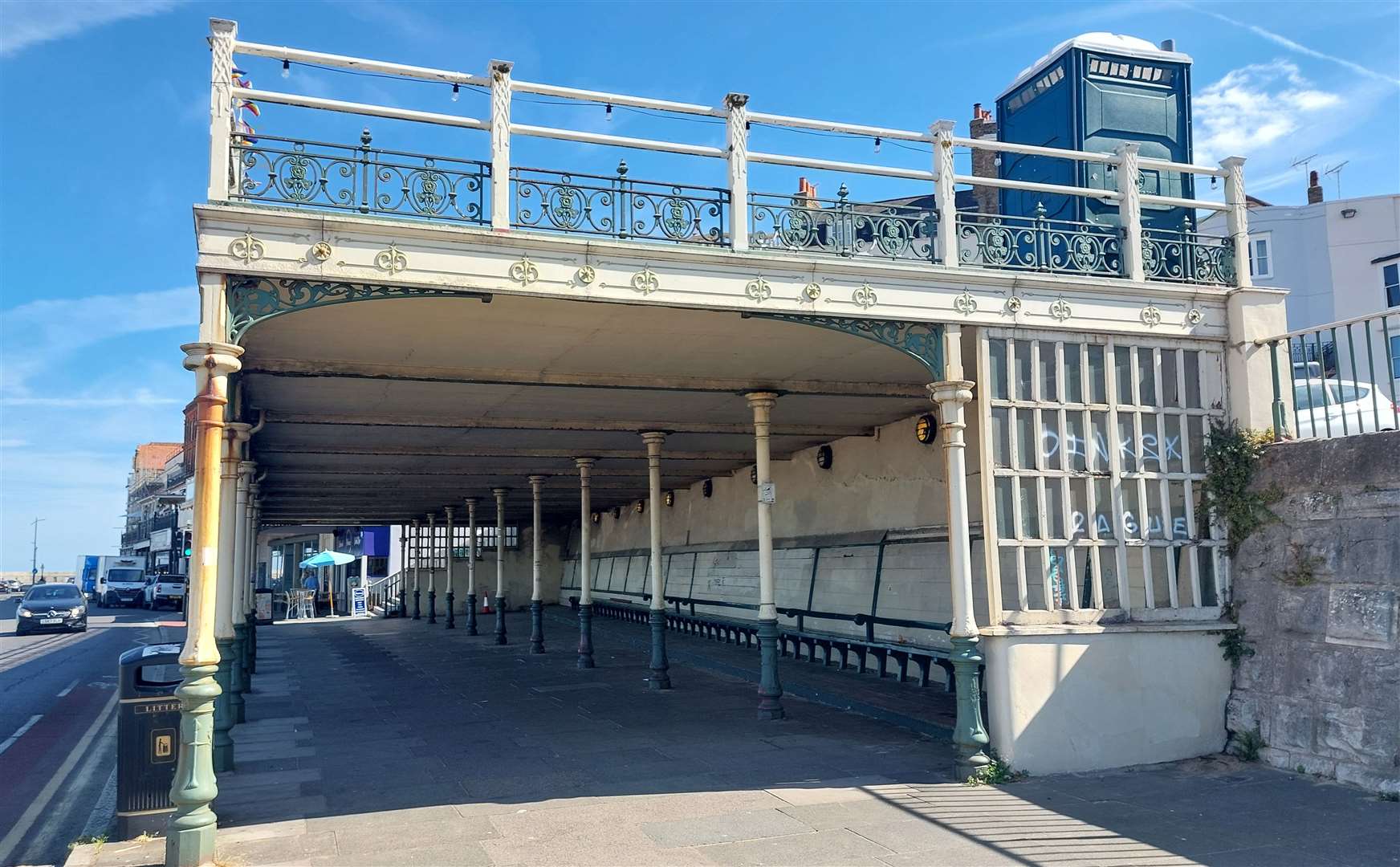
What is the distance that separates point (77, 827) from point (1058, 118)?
13.4 meters

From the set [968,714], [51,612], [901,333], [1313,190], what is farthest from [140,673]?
[1313,190]

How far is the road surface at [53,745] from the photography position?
7825 millimetres

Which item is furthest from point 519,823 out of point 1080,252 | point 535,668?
point 535,668

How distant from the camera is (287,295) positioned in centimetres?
714

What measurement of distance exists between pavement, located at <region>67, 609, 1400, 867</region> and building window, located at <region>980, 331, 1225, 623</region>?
5.27 ft

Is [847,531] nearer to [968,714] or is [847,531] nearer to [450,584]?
[968,714]

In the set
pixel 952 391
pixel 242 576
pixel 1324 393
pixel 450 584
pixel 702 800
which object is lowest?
pixel 702 800

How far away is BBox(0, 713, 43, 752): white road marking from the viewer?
1165 centimetres

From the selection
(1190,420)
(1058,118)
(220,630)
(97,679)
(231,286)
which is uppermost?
(1058,118)

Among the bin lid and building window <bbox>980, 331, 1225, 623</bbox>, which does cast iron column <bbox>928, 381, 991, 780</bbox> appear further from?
the bin lid

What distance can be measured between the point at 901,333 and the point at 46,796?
29.5ft

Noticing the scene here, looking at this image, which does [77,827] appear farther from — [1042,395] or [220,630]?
[1042,395]

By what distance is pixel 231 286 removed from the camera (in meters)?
6.99

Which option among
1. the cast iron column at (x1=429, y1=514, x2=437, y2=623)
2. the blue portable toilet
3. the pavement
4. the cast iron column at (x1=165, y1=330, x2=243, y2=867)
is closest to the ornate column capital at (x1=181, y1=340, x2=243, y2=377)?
the cast iron column at (x1=165, y1=330, x2=243, y2=867)
